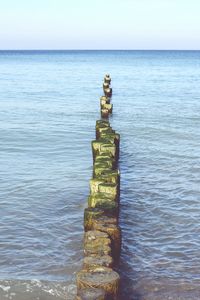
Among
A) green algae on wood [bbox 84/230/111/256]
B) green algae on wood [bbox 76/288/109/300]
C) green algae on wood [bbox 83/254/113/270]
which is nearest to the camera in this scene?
green algae on wood [bbox 76/288/109/300]

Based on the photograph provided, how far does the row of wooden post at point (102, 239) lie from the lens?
17.4ft

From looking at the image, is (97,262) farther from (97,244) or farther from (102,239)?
(102,239)

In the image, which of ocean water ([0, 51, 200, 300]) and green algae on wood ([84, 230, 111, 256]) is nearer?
green algae on wood ([84, 230, 111, 256])

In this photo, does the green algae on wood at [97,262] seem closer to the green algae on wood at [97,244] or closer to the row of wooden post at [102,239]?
the row of wooden post at [102,239]

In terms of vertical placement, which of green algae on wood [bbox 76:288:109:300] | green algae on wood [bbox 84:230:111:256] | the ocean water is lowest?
the ocean water

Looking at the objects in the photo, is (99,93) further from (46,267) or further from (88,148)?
(46,267)

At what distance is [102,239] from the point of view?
21.1 feet

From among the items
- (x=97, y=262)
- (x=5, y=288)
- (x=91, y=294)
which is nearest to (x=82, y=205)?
(x=5, y=288)

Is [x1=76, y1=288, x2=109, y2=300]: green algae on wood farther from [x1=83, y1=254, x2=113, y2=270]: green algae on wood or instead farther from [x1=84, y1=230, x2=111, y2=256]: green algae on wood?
[x1=84, y1=230, x2=111, y2=256]: green algae on wood

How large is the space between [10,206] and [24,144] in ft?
21.7

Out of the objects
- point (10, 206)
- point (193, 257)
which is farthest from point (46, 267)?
point (10, 206)

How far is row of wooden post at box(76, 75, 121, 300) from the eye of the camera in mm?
5311

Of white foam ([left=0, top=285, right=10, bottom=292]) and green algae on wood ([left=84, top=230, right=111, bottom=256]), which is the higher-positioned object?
green algae on wood ([left=84, top=230, right=111, bottom=256])

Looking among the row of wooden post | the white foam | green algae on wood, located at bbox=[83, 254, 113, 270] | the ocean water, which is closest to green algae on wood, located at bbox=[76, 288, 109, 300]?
the row of wooden post
